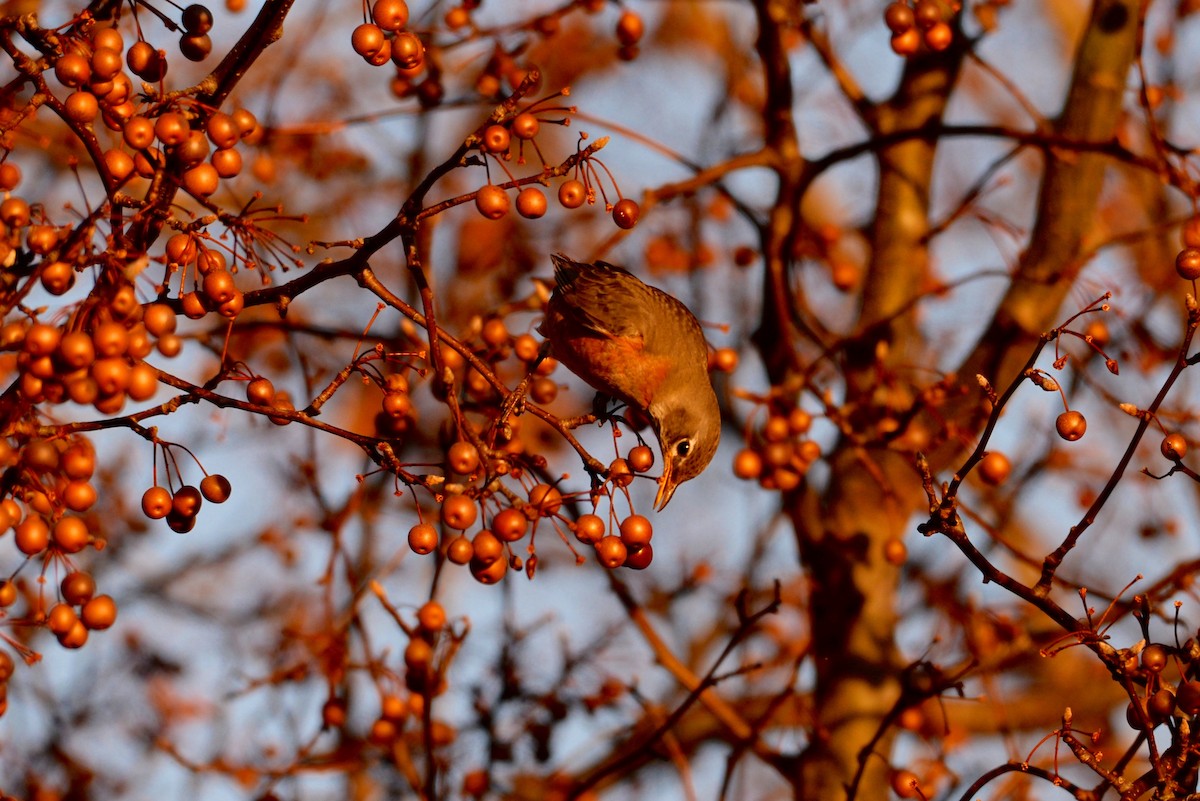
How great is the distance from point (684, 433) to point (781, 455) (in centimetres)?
35

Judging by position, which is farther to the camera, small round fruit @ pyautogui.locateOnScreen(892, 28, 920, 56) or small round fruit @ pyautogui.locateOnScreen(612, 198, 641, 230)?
small round fruit @ pyautogui.locateOnScreen(892, 28, 920, 56)

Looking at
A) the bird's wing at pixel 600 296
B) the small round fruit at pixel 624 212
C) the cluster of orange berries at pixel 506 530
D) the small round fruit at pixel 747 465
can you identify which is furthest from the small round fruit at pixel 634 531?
the bird's wing at pixel 600 296

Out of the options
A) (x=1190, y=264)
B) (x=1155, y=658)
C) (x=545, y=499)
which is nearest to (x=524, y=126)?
(x=545, y=499)

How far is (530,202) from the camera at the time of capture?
247cm

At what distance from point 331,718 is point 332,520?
635 millimetres

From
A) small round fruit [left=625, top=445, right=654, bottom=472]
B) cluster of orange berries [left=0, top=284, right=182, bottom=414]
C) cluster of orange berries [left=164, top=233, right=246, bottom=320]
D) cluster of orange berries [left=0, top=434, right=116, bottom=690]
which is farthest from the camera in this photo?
small round fruit [left=625, top=445, right=654, bottom=472]

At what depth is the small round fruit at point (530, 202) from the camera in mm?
2447

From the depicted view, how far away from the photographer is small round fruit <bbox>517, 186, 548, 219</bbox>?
8.03 feet

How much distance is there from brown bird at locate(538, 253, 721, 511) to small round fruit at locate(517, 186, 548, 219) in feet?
5.64

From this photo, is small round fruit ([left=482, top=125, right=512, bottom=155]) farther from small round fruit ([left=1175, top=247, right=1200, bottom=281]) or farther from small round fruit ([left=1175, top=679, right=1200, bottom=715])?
small round fruit ([left=1175, top=679, right=1200, bottom=715])

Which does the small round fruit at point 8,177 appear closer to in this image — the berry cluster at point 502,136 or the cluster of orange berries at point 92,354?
the cluster of orange berries at point 92,354

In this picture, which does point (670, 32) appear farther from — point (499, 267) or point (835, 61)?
point (835, 61)

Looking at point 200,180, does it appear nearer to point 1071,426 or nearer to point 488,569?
point 488,569

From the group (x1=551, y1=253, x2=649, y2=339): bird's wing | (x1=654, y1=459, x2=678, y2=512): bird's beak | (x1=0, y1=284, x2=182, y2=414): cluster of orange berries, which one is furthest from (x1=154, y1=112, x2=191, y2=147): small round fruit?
(x1=551, y1=253, x2=649, y2=339): bird's wing
